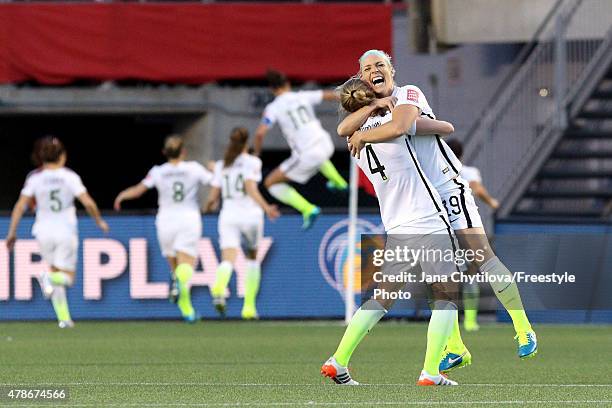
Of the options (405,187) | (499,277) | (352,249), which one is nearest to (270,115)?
(352,249)

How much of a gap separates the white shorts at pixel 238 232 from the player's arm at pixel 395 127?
1021cm

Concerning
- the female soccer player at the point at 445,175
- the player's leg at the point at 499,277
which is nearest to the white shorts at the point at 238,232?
the female soccer player at the point at 445,175

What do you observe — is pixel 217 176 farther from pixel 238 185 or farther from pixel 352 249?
pixel 352 249

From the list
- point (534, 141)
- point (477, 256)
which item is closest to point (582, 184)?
point (534, 141)

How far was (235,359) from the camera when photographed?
13477 mm

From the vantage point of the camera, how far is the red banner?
88.0 feet

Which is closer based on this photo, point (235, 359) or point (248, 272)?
point (235, 359)

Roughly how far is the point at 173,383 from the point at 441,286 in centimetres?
190

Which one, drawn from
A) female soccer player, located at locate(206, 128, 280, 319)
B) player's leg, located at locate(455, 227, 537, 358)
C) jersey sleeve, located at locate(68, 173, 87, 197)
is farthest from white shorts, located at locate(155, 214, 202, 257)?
player's leg, located at locate(455, 227, 537, 358)

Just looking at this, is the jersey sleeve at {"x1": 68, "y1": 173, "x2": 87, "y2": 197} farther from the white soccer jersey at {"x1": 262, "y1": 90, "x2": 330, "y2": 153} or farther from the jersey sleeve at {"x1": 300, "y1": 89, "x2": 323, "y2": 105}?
the jersey sleeve at {"x1": 300, "y1": 89, "x2": 323, "y2": 105}

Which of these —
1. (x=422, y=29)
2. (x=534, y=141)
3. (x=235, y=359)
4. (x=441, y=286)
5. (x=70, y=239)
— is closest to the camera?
(x=441, y=286)

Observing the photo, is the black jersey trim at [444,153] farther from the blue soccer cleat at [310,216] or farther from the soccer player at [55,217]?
the blue soccer cleat at [310,216]

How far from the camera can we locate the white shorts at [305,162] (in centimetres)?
1962

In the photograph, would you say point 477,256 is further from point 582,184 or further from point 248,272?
point 582,184
